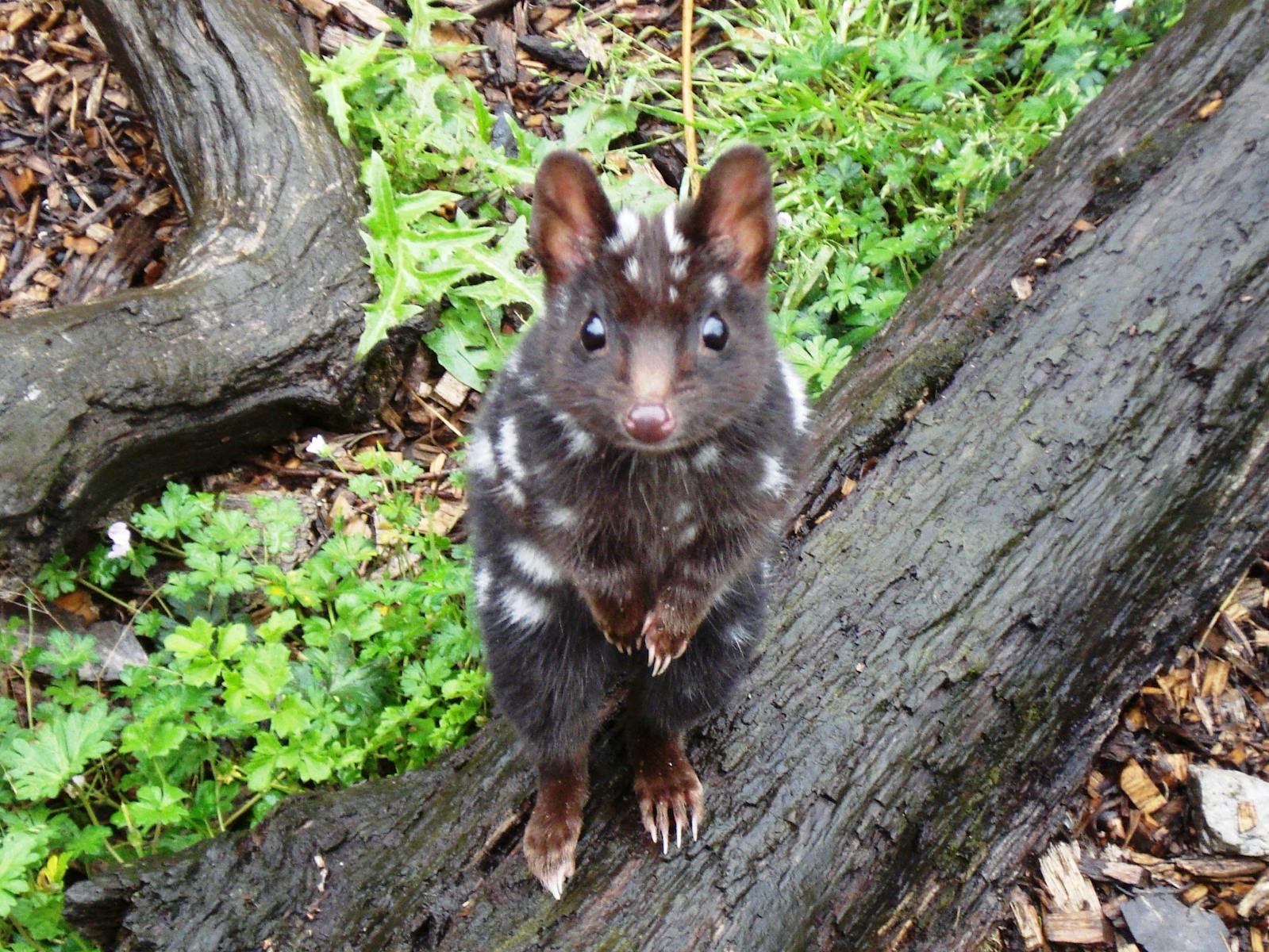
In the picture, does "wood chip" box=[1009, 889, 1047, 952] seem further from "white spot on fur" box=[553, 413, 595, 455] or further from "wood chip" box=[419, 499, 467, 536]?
"wood chip" box=[419, 499, 467, 536]

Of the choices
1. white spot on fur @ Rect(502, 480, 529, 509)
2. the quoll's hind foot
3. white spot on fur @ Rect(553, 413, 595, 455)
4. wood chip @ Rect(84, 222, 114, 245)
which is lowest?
wood chip @ Rect(84, 222, 114, 245)

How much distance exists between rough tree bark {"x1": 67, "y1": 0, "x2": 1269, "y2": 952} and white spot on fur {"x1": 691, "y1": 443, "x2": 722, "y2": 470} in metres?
0.87

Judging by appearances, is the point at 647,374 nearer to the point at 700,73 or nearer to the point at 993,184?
the point at 993,184

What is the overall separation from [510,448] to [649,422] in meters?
0.67

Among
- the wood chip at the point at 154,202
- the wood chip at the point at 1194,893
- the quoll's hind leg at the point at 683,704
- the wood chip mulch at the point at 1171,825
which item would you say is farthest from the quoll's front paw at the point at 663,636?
the wood chip at the point at 154,202

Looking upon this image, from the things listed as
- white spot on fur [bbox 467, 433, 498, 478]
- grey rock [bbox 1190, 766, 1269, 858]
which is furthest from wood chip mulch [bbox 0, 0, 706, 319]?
grey rock [bbox 1190, 766, 1269, 858]

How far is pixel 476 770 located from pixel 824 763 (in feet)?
3.98

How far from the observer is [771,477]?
10.6 ft

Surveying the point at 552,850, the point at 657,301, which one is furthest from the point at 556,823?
the point at 657,301

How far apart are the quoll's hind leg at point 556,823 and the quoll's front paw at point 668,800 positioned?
206 millimetres

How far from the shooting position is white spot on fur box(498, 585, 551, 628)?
3.49m

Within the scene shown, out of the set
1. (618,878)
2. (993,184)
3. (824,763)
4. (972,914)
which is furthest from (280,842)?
(993,184)

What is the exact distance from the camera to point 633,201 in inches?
224

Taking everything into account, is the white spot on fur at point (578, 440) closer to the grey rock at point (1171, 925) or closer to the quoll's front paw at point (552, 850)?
the quoll's front paw at point (552, 850)
